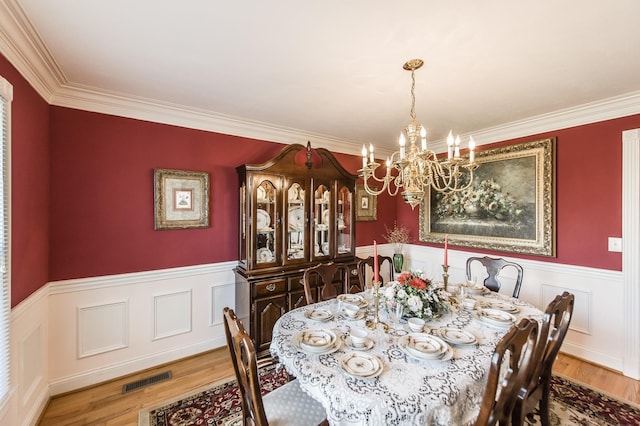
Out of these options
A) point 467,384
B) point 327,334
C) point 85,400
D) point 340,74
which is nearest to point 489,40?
point 340,74

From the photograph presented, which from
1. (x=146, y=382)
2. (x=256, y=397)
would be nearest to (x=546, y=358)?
(x=256, y=397)

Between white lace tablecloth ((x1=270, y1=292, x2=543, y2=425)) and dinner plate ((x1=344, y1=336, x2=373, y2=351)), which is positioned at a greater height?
dinner plate ((x1=344, y1=336, x2=373, y2=351))

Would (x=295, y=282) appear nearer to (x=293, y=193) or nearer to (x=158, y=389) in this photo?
(x=293, y=193)

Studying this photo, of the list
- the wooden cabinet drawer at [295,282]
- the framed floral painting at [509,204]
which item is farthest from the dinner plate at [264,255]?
the framed floral painting at [509,204]

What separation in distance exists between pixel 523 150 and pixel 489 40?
1.97 meters

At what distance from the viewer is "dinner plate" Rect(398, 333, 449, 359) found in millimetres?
1322

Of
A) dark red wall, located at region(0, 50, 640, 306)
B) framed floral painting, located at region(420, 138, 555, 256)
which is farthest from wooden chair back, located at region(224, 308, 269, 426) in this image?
framed floral painting, located at region(420, 138, 555, 256)

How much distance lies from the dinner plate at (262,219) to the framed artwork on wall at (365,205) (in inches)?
64.2

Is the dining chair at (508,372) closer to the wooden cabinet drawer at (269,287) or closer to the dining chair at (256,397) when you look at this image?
the dining chair at (256,397)

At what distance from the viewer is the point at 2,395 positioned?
1.45 metres

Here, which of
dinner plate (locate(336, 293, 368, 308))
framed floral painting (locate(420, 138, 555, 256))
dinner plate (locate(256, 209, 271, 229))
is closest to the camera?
dinner plate (locate(336, 293, 368, 308))

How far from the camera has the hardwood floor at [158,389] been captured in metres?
1.98

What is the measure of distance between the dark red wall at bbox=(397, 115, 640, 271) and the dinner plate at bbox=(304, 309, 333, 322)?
8.60 feet

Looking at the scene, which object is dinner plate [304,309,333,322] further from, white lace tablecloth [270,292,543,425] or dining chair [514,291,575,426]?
dining chair [514,291,575,426]
